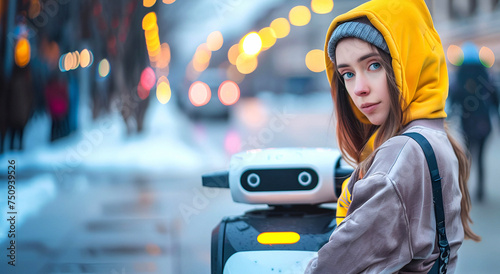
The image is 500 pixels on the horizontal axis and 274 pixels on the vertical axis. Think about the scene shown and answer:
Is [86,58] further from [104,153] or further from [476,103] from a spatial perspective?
[476,103]

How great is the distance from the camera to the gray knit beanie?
139 centimetres

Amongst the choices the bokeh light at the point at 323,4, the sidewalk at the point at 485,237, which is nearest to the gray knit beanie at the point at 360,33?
the sidewalk at the point at 485,237

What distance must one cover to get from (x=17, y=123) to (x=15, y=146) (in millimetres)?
677

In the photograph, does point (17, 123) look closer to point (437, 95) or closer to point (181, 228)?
point (181, 228)

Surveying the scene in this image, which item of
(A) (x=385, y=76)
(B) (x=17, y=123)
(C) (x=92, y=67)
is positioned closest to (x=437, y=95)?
(A) (x=385, y=76)

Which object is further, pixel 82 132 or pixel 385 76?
pixel 82 132

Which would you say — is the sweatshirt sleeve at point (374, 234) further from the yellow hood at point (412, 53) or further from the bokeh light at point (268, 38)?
the bokeh light at point (268, 38)

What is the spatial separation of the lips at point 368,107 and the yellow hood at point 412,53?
9cm

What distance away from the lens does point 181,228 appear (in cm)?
531

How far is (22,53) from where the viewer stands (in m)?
9.57

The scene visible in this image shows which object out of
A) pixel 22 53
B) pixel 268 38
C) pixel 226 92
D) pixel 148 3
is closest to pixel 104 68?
pixel 148 3

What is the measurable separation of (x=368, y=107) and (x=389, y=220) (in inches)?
14.2

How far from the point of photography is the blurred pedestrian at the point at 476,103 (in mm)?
6289

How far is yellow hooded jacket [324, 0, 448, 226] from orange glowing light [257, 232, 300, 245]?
64cm
